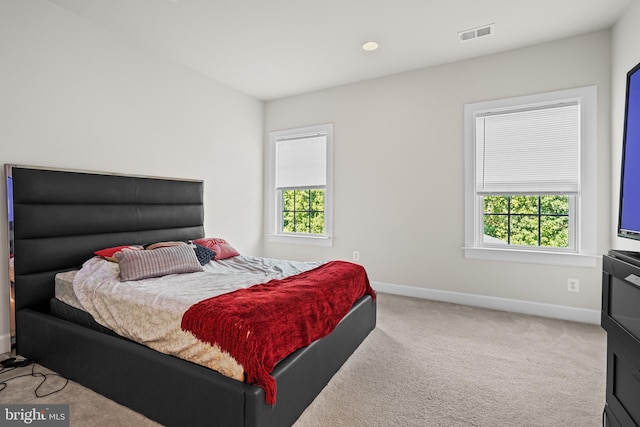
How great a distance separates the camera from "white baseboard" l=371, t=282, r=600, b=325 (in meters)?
3.08

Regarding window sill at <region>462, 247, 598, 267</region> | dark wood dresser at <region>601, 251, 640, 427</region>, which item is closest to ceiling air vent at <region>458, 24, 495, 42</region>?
window sill at <region>462, 247, 598, 267</region>

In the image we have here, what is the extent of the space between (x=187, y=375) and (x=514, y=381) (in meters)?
2.02

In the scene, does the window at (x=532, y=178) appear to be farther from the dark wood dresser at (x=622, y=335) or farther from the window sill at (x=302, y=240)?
the dark wood dresser at (x=622, y=335)

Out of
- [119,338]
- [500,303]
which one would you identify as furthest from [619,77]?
[119,338]

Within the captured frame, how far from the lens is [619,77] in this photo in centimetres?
274

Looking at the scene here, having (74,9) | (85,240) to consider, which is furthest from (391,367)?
(74,9)

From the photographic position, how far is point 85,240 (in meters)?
2.67

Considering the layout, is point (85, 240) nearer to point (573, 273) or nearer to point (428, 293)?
point (428, 293)

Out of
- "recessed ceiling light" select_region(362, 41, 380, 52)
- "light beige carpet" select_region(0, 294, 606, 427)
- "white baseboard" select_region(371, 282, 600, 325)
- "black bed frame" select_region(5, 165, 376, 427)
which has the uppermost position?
"recessed ceiling light" select_region(362, 41, 380, 52)

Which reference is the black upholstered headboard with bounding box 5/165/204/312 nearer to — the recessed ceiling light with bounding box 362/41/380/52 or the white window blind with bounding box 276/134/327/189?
the white window blind with bounding box 276/134/327/189

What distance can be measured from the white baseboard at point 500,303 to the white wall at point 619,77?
2.39ft

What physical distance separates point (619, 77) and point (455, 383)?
115 inches

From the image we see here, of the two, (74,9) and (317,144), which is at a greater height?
(74,9)

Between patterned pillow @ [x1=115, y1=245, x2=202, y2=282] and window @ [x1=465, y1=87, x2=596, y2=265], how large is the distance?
115 inches
